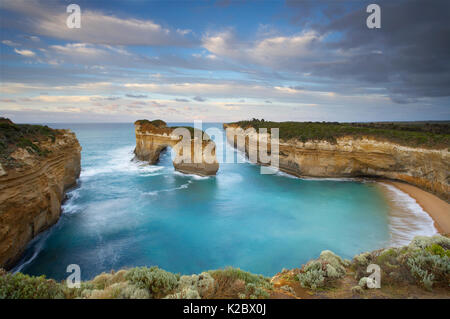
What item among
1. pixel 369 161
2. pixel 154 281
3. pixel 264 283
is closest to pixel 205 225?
pixel 264 283

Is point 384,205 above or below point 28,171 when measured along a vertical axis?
below

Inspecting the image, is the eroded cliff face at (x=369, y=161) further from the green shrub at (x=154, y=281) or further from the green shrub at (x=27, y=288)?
the green shrub at (x=27, y=288)

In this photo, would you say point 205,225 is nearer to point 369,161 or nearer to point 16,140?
point 16,140

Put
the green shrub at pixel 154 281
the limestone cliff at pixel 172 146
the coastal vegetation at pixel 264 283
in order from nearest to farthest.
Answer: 1. the coastal vegetation at pixel 264 283
2. the green shrub at pixel 154 281
3. the limestone cliff at pixel 172 146

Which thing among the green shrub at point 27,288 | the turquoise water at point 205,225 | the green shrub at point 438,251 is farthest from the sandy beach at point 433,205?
the green shrub at point 27,288

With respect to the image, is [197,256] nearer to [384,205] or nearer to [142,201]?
[142,201]

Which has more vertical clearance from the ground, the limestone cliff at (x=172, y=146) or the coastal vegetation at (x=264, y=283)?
the limestone cliff at (x=172, y=146)
